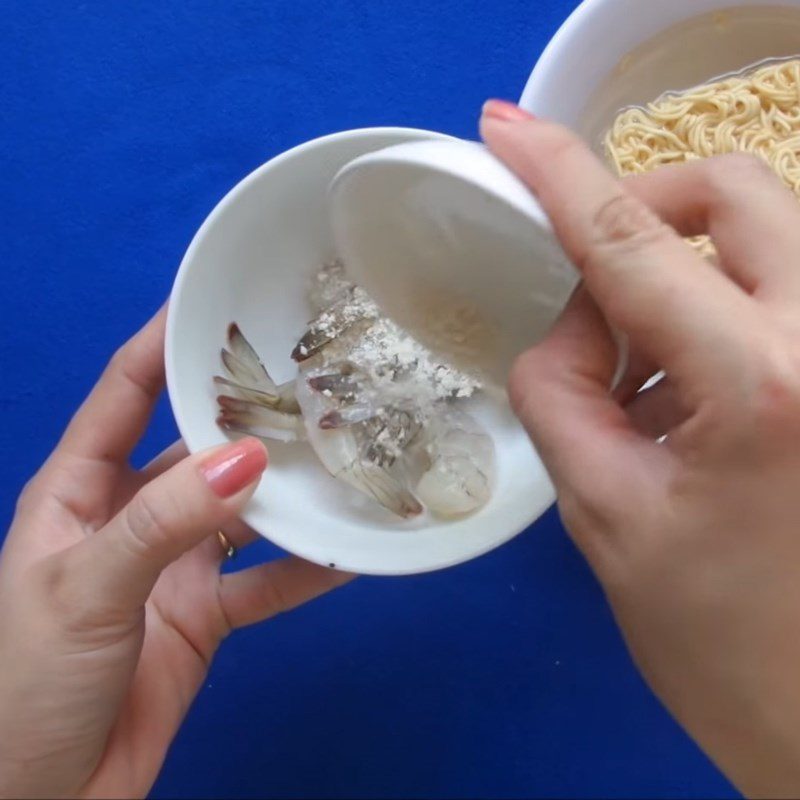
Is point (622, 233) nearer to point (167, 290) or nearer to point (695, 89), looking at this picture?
point (695, 89)

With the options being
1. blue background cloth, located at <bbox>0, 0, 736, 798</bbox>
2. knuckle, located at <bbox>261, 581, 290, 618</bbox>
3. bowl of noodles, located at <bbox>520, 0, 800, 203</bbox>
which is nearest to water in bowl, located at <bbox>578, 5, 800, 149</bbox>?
bowl of noodles, located at <bbox>520, 0, 800, 203</bbox>

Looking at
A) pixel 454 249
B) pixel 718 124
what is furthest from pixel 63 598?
pixel 718 124

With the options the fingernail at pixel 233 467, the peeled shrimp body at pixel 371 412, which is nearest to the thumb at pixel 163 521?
the fingernail at pixel 233 467

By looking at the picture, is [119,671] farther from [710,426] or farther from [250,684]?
[710,426]

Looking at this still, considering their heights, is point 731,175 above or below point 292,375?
below

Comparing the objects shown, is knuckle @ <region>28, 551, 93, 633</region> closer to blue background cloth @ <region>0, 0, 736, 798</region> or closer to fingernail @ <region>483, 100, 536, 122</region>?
blue background cloth @ <region>0, 0, 736, 798</region>

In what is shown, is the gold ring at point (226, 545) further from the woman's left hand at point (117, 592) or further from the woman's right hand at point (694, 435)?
the woman's right hand at point (694, 435)
